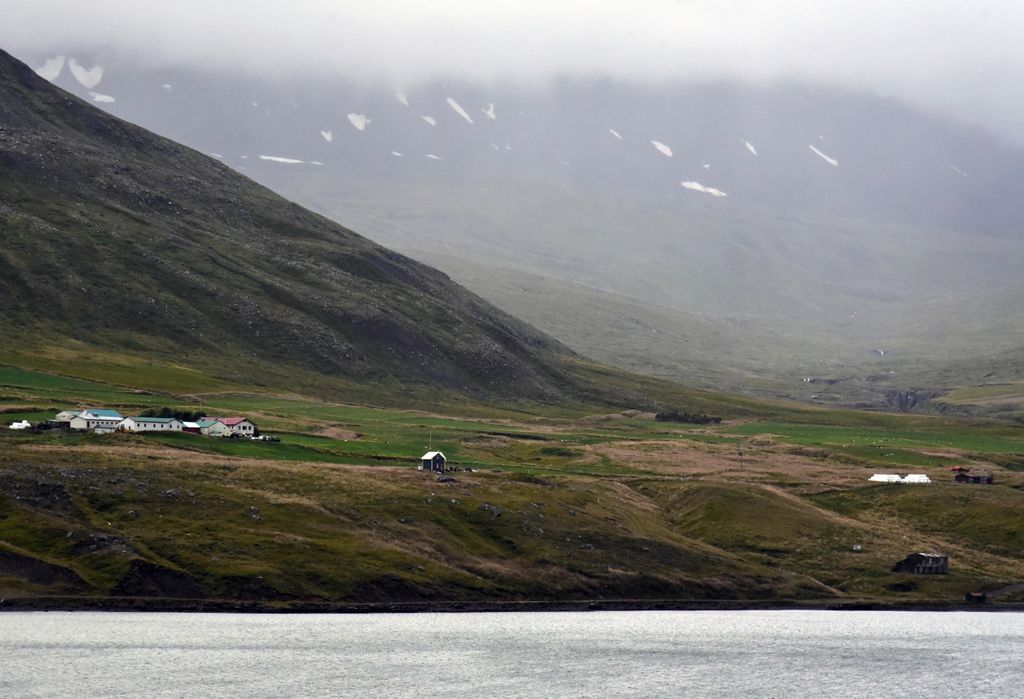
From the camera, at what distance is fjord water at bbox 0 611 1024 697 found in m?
77.5

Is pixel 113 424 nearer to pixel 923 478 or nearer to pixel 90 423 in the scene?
pixel 90 423

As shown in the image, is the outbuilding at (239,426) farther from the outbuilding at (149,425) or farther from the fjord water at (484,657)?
the fjord water at (484,657)

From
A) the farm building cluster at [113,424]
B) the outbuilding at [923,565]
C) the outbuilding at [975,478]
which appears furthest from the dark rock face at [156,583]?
the outbuilding at [975,478]

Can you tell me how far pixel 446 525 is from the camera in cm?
11412

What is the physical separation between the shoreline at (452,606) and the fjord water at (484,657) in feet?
4.66

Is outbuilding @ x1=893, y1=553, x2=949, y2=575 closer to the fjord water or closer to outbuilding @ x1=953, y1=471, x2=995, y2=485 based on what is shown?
the fjord water

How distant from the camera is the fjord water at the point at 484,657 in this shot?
77500 mm

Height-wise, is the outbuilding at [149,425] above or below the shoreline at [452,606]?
above

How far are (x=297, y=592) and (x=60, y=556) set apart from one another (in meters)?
15.7

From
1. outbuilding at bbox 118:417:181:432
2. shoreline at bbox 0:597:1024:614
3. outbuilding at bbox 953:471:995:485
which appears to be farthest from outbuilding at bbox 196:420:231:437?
outbuilding at bbox 953:471:995:485

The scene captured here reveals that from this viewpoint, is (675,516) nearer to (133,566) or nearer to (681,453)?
(681,453)

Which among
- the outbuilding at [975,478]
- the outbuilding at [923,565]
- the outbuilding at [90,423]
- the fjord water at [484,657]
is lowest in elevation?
the fjord water at [484,657]

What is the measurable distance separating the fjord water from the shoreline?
1.42m

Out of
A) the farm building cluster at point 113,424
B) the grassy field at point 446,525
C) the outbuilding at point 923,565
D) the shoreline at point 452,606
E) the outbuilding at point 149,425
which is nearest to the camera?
the shoreline at point 452,606
